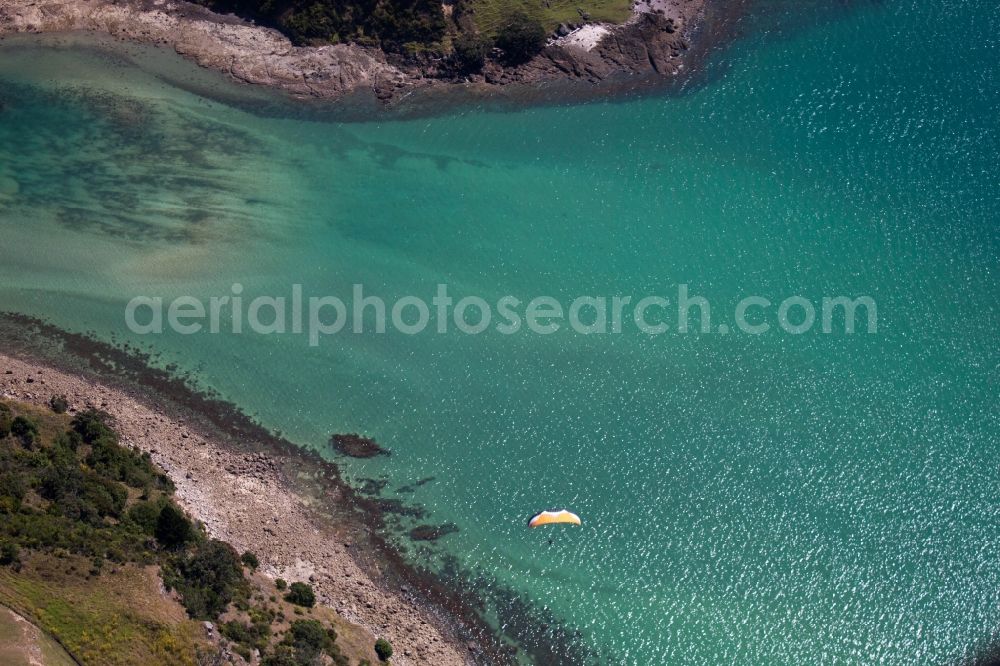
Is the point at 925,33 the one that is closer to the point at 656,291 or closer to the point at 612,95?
the point at 612,95

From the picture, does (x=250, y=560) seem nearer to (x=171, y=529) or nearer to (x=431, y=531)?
(x=171, y=529)

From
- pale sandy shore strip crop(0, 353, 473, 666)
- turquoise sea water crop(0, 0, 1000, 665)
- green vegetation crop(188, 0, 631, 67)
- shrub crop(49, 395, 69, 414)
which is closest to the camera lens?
pale sandy shore strip crop(0, 353, 473, 666)

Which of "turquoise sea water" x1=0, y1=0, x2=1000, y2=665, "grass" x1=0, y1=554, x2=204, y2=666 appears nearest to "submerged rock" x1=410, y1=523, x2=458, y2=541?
"turquoise sea water" x1=0, y1=0, x2=1000, y2=665

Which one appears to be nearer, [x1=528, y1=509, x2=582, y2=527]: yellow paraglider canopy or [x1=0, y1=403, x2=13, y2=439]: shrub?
[x1=0, y1=403, x2=13, y2=439]: shrub

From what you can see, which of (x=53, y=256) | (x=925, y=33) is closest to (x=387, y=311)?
(x=53, y=256)

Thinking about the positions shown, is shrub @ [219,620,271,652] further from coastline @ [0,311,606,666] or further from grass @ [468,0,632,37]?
grass @ [468,0,632,37]

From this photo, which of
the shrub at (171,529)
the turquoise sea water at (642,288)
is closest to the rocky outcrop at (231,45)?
the turquoise sea water at (642,288)
